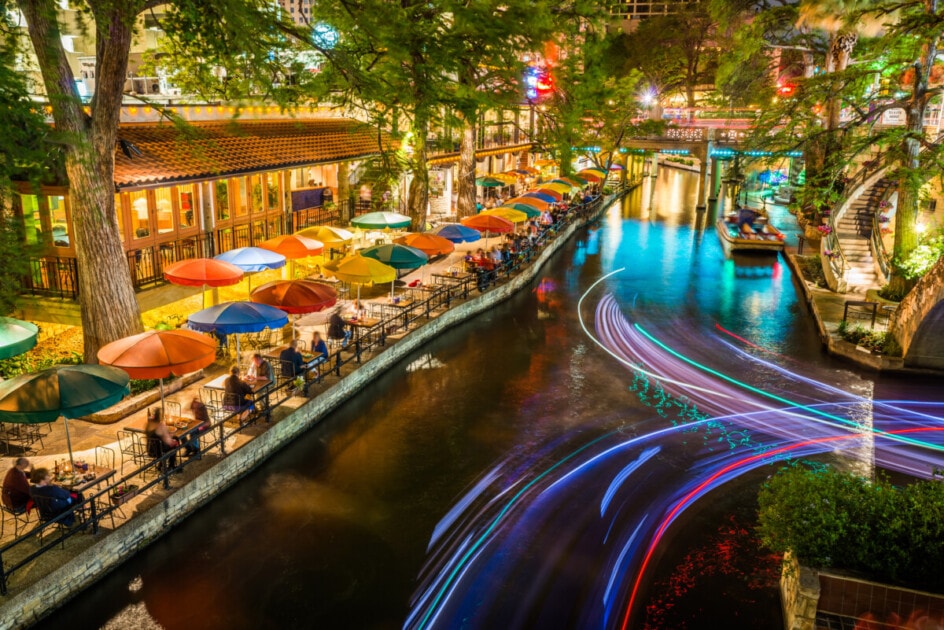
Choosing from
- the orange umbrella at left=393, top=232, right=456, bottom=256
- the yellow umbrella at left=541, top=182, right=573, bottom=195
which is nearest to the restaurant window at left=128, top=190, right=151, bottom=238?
the orange umbrella at left=393, top=232, right=456, bottom=256

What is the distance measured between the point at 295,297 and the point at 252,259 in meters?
3.12

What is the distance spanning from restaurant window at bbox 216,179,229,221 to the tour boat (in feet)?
86.4

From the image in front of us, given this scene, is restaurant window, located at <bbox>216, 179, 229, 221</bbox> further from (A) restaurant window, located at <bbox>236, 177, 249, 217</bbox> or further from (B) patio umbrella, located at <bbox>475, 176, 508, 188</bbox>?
(B) patio umbrella, located at <bbox>475, 176, 508, 188</bbox>

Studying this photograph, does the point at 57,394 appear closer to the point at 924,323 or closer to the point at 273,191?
the point at 273,191

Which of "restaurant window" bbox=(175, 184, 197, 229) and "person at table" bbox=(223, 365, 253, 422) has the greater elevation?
"restaurant window" bbox=(175, 184, 197, 229)

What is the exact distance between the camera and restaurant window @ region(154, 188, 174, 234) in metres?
19.3

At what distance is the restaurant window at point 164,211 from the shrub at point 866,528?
16886mm

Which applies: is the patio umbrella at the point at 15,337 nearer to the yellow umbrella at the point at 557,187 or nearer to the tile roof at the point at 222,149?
the tile roof at the point at 222,149

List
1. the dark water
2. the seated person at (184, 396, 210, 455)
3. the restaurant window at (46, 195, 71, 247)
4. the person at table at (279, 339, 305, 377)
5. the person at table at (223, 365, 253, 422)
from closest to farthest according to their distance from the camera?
the dark water < the seated person at (184, 396, 210, 455) < the person at table at (223, 365, 253, 422) < the person at table at (279, 339, 305, 377) < the restaurant window at (46, 195, 71, 247)

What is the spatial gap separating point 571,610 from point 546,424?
6.18 metres

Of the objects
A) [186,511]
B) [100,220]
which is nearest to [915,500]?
[186,511]

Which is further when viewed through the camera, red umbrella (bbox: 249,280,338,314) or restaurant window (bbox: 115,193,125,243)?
restaurant window (bbox: 115,193,125,243)

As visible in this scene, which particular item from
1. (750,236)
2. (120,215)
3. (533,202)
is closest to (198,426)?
(120,215)

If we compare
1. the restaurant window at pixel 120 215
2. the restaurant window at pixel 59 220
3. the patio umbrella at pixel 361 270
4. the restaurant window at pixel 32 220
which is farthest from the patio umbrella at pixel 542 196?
the restaurant window at pixel 32 220
